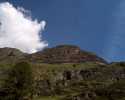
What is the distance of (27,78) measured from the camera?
344 feet

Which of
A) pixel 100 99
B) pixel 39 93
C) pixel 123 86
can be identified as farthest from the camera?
pixel 39 93

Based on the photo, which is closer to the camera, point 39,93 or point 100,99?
point 100,99

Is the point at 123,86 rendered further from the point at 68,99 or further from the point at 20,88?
the point at 20,88

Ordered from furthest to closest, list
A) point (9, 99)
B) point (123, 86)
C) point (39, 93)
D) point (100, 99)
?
1. point (39, 93)
2. point (123, 86)
3. point (100, 99)
4. point (9, 99)

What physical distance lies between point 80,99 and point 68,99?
6.42 metres

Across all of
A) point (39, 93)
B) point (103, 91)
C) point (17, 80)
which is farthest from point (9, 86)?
point (39, 93)

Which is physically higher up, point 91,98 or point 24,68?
point 24,68

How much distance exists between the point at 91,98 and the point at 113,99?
1918 centimetres

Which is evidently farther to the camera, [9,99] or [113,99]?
[113,99]

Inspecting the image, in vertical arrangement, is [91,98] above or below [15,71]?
below

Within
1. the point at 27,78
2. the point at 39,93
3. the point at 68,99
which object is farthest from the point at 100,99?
the point at 39,93

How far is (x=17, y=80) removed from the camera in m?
104

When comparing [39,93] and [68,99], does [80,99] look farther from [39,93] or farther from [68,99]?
[39,93]

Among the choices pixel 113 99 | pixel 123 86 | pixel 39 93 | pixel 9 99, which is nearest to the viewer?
pixel 9 99
